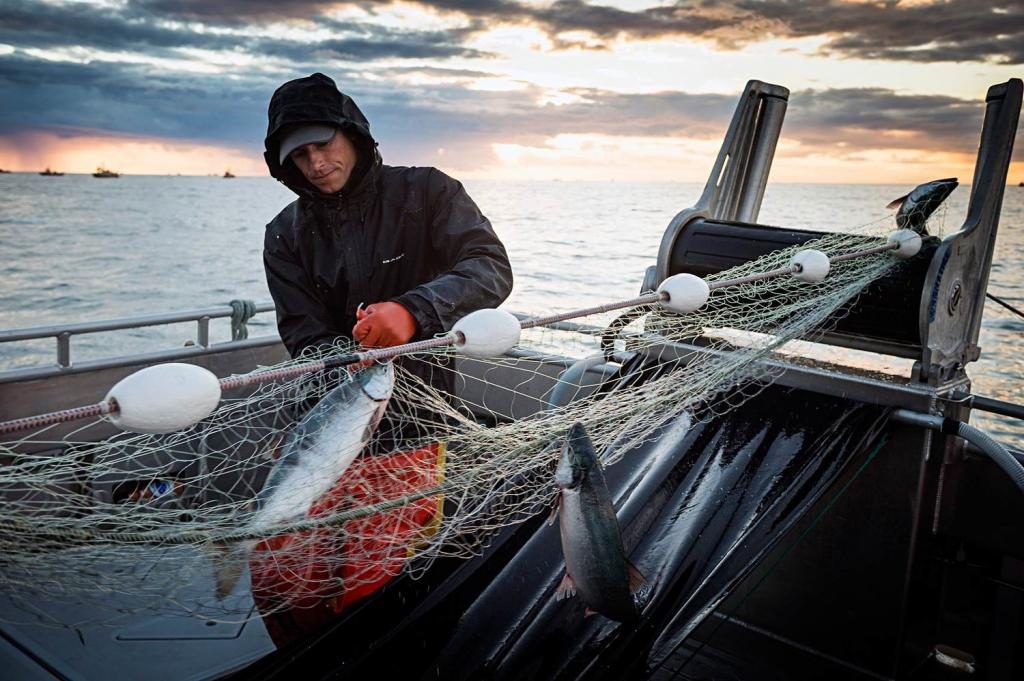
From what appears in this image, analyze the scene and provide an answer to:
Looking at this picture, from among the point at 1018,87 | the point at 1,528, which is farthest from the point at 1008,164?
the point at 1,528

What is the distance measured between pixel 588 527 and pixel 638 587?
1.15 feet

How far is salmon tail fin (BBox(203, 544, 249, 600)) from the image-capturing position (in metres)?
2.03

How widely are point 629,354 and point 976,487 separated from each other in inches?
68.2

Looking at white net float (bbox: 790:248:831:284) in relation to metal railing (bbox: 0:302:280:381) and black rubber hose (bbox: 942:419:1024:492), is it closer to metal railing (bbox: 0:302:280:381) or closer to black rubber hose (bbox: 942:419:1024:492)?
black rubber hose (bbox: 942:419:1024:492)

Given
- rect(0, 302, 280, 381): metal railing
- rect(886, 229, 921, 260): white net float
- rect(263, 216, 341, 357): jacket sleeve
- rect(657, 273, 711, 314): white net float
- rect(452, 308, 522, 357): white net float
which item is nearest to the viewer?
rect(452, 308, 522, 357): white net float

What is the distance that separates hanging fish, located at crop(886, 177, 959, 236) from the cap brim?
2.96 m

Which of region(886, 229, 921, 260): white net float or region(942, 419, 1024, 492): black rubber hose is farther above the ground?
region(886, 229, 921, 260): white net float

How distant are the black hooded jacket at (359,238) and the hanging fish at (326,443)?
737mm

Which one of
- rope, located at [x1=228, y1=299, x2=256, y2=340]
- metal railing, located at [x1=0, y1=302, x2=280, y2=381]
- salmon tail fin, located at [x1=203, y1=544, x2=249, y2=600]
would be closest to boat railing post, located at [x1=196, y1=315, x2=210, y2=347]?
metal railing, located at [x1=0, y1=302, x2=280, y2=381]

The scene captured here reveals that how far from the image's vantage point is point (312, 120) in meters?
3.22

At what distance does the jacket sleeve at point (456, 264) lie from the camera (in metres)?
2.85

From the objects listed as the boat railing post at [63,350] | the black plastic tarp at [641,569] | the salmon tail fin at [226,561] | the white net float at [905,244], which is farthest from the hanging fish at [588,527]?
the boat railing post at [63,350]

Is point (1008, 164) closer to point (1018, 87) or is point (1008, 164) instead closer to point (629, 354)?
point (1018, 87)

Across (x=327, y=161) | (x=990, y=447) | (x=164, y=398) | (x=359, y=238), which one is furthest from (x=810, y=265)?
(x=164, y=398)
